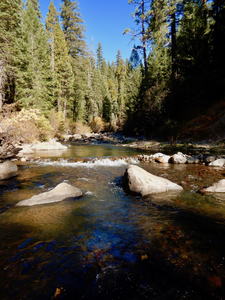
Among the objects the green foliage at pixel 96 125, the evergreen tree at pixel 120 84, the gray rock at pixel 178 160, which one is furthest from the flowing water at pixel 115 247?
the evergreen tree at pixel 120 84

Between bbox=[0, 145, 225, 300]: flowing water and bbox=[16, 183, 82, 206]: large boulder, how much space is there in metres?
0.20

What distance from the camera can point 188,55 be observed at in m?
16.2

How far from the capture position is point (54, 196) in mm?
4195

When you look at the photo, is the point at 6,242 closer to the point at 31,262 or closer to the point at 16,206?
the point at 31,262

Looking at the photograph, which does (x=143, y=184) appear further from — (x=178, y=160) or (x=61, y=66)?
(x=61, y=66)

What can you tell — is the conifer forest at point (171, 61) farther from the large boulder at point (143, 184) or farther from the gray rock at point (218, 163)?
the large boulder at point (143, 184)

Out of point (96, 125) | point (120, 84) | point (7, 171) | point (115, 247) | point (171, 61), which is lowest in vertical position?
point (115, 247)

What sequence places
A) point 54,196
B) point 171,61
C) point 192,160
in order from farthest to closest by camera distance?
point 171,61 → point 192,160 → point 54,196

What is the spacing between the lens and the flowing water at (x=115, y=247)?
5.97 ft

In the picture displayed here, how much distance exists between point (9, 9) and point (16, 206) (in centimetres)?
2128

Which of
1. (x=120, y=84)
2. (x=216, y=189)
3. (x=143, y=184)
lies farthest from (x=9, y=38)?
(x=120, y=84)

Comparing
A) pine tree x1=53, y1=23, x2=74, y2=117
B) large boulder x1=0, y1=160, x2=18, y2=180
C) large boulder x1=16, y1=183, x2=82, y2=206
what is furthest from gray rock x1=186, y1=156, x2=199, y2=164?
pine tree x1=53, y1=23, x2=74, y2=117

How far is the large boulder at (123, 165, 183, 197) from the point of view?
459 cm

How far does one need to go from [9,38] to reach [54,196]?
18790 mm
